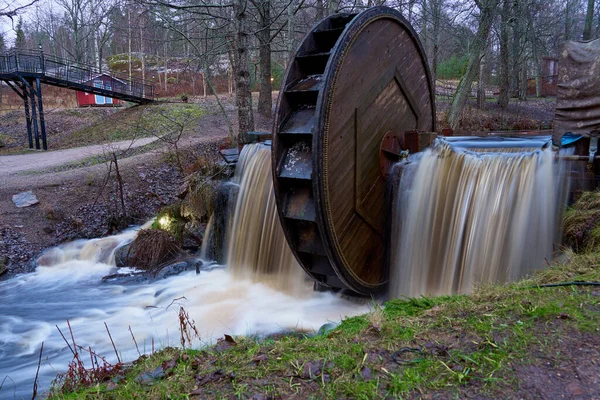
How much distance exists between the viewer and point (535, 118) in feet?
68.1

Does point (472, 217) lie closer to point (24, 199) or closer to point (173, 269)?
point (173, 269)

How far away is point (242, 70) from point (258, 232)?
4.53 m

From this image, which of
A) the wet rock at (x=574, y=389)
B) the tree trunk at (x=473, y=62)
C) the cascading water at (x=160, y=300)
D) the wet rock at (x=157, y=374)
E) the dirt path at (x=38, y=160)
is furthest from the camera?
the tree trunk at (x=473, y=62)

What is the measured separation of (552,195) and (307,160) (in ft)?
9.75

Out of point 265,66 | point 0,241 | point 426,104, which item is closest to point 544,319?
point 426,104

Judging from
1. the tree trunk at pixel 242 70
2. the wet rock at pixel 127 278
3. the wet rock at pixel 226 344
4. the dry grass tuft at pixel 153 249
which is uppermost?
the tree trunk at pixel 242 70

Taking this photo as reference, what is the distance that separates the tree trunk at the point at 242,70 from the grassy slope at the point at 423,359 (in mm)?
7430

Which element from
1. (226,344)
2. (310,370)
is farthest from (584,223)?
(226,344)

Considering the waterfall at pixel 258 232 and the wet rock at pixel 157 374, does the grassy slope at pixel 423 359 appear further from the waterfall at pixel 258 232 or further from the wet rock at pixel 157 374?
the waterfall at pixel 258 232

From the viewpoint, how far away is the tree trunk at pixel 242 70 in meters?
10.6

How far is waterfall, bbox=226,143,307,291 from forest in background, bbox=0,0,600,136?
7.02 ft

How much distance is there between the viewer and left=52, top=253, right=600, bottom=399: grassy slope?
2.54 m

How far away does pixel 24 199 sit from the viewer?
1144cm

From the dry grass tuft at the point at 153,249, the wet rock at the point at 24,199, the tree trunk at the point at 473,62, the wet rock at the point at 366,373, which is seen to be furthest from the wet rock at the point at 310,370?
the tree trunk at the point at 473,62
